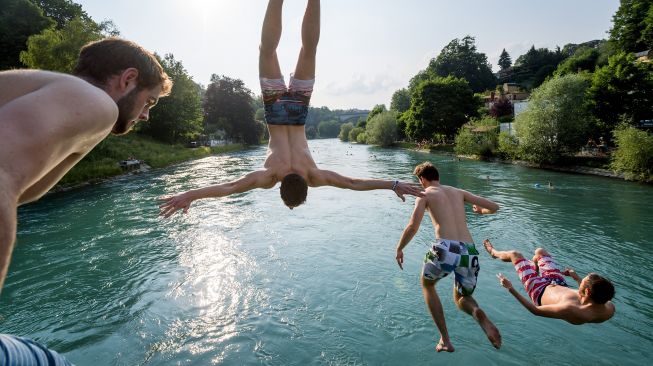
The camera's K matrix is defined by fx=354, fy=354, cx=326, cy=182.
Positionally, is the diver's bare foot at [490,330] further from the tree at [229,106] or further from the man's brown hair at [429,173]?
the tree at [229,106]

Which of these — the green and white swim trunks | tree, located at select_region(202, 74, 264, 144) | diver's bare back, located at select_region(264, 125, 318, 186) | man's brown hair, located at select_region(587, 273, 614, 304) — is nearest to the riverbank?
man's brown hair, located at select_region(587, 273, 614, 304)

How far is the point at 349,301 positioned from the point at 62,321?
7.38 metres

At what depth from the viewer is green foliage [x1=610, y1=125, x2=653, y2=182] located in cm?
2525

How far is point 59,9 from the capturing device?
50.3 meters

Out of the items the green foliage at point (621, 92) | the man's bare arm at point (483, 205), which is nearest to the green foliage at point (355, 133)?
the green foliage at point (621, 92)

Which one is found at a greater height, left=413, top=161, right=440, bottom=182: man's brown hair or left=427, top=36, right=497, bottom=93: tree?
left=427, top=36, right=497, bottom=93: tree

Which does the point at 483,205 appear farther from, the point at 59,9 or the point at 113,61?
the point at 59,9

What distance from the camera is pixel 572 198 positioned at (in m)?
22.6

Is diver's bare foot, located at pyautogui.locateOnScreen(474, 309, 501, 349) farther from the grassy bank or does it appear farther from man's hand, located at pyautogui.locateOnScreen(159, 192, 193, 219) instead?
the grassy bank

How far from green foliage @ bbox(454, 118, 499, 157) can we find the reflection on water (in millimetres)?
22868

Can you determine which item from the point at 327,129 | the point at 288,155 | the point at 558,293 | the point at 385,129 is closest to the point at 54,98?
the point at 288,155

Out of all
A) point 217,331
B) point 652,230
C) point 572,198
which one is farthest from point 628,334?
point 572,198

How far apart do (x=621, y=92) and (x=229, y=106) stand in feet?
222

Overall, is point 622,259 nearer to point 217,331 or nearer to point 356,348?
point 356,348
